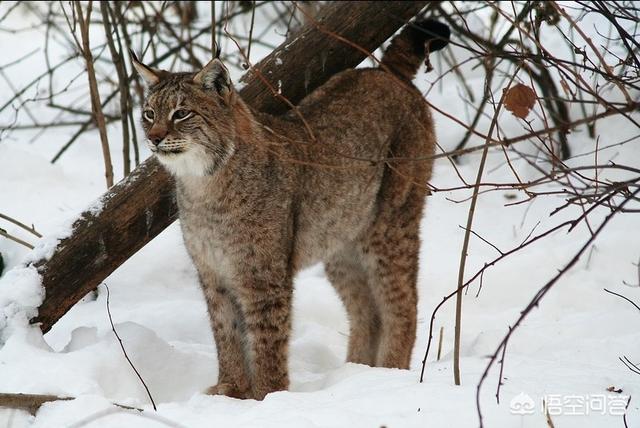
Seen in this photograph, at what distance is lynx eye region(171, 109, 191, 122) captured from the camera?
424cm

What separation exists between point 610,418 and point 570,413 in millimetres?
143

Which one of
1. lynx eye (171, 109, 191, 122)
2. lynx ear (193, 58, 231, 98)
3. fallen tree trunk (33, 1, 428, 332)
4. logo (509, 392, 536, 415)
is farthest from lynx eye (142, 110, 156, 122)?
logo (509, 392, 536, 415)

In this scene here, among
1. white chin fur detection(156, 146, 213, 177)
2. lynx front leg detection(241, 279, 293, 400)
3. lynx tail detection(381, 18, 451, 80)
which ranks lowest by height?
lynx front leg detection(241, 279, 293, 400)

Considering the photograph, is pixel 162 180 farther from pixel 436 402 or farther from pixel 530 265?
pixel 530 265

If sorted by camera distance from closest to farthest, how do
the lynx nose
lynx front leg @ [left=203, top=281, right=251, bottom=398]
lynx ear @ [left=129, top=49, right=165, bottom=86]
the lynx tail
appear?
1. the lynx nose
2. lynx ear @ [left=129, top=49, right=165, bottom=86]
3. lynx front leg @ [left=203, top=281, right=251, bottom=398]
4. the lynx tail

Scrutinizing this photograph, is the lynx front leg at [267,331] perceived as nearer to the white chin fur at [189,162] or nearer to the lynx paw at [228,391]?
the lynx paw at [228,391]

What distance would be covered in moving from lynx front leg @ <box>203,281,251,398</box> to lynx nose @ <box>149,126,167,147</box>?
2.72ft

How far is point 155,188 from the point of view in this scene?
484 centimetres

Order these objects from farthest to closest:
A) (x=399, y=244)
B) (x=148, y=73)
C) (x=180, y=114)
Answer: (x=399, y=244)
(x=148, y=73)
(x=180, y=114)

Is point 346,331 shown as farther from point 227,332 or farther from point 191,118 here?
point 191,118

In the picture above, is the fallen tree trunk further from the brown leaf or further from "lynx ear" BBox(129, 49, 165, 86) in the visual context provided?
the brown leaf

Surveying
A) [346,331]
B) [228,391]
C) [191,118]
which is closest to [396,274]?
[346,331]

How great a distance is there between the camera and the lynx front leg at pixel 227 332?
4.57m

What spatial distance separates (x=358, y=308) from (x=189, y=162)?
1.62m
